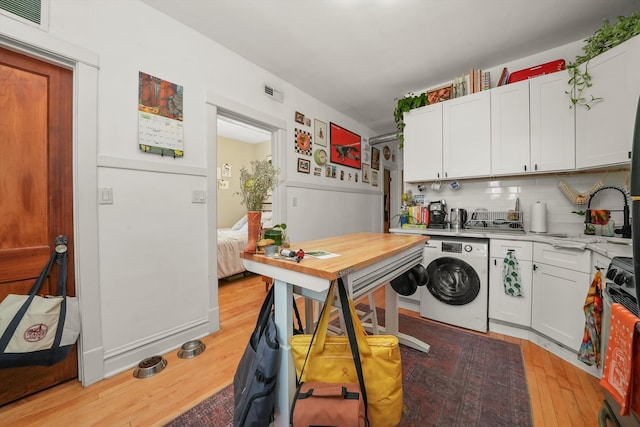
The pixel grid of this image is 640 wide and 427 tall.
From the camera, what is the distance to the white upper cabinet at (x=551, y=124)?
87.4 inches

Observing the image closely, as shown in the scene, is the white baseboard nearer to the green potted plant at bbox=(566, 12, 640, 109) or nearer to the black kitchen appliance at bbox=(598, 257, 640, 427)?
the black kitchen appliance at bbox=(598, 257, 640, 427)

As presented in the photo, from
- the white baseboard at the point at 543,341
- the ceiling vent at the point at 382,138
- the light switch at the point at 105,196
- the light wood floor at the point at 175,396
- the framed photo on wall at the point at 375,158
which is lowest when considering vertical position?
the light wood floor at the point at 175,396

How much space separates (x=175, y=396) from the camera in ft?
5.01

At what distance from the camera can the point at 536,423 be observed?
4.37 feet

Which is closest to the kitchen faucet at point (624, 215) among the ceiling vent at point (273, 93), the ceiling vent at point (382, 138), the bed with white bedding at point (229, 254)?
the ceiling vent at point (382, 138)

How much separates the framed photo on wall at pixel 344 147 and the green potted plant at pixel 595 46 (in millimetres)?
2530

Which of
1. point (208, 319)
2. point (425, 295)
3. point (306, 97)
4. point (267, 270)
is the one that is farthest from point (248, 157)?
point (267, 270)

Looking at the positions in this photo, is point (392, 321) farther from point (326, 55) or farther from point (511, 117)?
point (326, 55)

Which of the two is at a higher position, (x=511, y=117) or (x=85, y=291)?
(x=511, y=117)

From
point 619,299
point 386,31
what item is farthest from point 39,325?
point 386,31

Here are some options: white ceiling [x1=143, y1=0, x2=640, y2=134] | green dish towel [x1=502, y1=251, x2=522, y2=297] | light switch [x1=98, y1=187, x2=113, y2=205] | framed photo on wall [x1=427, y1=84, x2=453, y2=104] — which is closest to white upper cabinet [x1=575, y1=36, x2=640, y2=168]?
white ceiling [x1=143, y1=0, x2=640, y2=134]

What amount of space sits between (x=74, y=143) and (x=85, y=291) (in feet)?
3.08

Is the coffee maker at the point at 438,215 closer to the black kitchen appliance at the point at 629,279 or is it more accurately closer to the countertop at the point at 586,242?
the countertop at the point at 586,242

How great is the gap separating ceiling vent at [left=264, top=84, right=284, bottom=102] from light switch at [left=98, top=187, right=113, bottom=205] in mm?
1789
